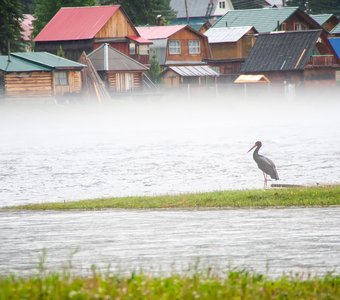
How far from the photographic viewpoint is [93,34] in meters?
93.4

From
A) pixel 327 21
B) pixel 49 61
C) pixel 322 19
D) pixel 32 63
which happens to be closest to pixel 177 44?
pixel 49 61

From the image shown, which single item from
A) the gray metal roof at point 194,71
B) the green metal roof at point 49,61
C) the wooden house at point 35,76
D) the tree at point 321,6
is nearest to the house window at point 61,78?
the wooden house at point 35,76

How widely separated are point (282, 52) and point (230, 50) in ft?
21.8

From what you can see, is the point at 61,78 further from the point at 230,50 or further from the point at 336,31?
the point at 336,31

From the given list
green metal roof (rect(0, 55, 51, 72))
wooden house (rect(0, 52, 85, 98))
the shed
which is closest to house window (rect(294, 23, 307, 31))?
the shed

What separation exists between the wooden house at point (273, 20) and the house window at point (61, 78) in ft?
107

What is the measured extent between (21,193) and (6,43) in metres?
61.3

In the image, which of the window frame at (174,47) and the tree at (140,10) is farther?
the tree at (140,10)

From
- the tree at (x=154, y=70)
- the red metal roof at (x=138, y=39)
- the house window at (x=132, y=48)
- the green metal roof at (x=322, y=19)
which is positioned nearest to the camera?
the red metal roof at (x=138, y=39)

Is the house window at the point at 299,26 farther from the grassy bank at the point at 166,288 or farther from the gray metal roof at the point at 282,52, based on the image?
the grassy bank at the point at 166,288

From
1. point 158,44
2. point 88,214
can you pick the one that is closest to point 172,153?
point 88,214

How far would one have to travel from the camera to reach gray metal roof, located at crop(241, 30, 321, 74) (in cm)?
10244

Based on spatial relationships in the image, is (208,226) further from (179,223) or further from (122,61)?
(122,61)

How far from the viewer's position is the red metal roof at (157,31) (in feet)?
339
